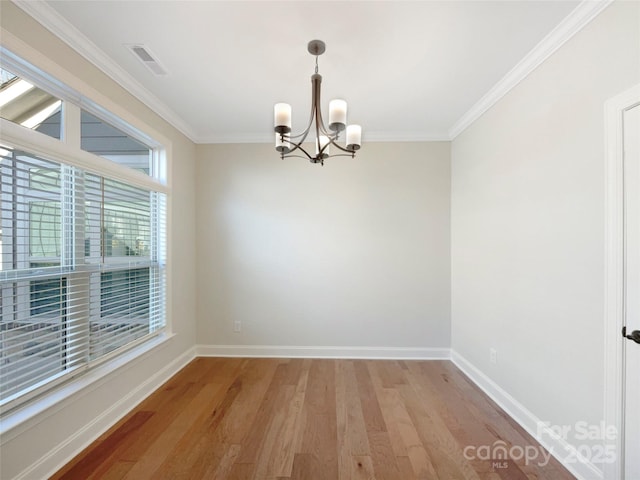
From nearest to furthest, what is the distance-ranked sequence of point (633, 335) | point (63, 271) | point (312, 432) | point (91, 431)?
point (633, 335), point (63, 271), point (91, 431), point (312, 432)

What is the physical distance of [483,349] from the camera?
2531mm

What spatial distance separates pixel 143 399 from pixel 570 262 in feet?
11.3

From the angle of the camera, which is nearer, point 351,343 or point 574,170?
point 574,170

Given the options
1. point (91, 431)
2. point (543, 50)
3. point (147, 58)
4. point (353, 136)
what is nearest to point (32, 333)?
point (91, 431)

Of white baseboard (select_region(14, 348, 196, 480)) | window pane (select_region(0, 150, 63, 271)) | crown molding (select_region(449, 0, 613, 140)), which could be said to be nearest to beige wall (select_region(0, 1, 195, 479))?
white baseboard (select_region(14, 348, 196, 480))

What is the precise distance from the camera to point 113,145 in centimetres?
213

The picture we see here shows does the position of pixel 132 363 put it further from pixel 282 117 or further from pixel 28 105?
pixel 282 117

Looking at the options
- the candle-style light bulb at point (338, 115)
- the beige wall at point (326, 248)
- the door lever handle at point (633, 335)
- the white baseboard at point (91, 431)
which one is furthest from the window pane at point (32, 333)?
the door lever handle at point (633, 335)

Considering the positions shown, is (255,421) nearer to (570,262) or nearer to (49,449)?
(49,449)

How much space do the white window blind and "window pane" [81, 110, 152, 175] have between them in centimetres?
23

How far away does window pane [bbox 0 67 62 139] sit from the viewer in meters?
1.41

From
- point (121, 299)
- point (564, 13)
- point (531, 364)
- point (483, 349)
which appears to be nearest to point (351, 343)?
point (483, 349)

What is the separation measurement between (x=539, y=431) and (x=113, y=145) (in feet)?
12.7

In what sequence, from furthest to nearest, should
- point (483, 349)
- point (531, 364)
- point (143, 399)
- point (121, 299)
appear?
point (483, 349) < point (143, 399) < point (121, 299) < point (531, 364)
